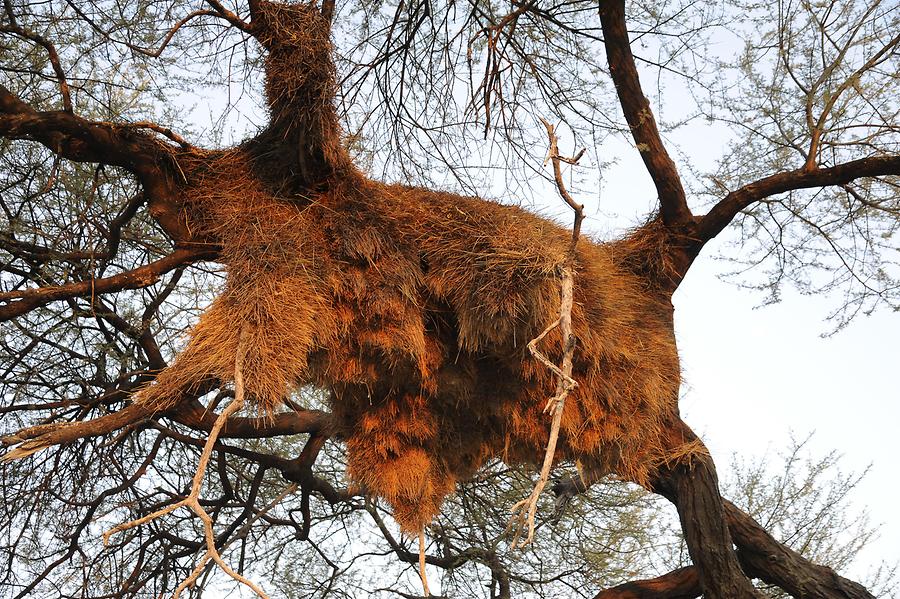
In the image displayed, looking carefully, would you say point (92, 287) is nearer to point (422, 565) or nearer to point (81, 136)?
point (81, 136)

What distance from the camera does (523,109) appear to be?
200 inches

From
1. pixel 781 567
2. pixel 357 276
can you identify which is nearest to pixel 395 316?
pixel 357 276

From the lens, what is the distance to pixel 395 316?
3.79 metres

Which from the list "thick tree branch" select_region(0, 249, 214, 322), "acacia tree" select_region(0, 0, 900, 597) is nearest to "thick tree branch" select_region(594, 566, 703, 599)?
"acacia tree" select_region(0, 0, 900, 597)

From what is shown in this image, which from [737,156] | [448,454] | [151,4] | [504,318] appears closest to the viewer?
[504,318]

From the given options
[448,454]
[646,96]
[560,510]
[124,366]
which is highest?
[646,96]

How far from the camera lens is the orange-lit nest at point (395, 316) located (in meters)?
3.59

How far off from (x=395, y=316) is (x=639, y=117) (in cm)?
197

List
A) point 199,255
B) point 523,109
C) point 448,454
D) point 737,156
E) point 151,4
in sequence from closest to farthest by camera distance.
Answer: point 199,255
point 448,454
point 151,4
point 523,109
point 737,156

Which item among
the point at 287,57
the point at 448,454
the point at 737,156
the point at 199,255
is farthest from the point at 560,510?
the point at 287,57

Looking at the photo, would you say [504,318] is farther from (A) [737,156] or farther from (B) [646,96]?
(A) [737,156]

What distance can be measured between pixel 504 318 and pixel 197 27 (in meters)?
2.16

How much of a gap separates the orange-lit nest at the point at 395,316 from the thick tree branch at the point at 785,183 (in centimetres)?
102

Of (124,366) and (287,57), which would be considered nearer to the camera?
(287,57)
